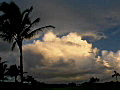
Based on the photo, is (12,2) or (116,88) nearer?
(12,2)

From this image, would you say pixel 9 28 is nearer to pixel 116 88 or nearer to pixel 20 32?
pixel 20 32

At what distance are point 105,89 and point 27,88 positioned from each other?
682 cm

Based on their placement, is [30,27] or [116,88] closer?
[30,27]

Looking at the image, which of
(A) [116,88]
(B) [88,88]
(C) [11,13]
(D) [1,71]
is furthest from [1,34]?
(D) [1,71]

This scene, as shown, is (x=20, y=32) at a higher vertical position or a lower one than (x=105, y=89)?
higher

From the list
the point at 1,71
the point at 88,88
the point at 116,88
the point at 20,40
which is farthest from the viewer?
the point at 1,71

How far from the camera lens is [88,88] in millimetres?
15789

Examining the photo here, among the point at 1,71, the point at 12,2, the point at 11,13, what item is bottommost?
the point at 1,71

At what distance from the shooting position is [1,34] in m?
15.2

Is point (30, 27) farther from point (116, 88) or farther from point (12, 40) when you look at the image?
point (116, 88)

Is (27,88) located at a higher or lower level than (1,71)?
lower

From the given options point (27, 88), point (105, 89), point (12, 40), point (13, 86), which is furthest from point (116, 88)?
point (12, 40)

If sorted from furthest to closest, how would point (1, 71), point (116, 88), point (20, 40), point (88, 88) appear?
1. point (1, 71)
2. point (116, 88)
3. point (88, 88)
4. point (20, 40)

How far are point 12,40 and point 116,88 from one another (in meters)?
10.2
